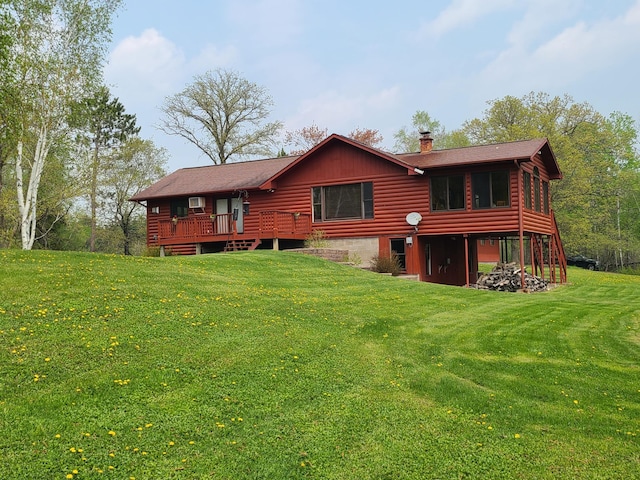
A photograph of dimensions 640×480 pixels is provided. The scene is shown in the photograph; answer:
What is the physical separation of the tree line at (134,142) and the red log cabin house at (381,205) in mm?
5900

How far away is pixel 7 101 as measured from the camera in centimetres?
1809

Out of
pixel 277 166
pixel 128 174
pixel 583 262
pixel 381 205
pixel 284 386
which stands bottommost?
pixel 284 386

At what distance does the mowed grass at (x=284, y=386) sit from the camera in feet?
15.4

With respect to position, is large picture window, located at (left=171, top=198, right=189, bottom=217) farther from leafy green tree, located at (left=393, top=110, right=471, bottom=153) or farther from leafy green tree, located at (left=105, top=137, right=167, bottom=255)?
leafy green tree, located at (left=393, top=110, right=471, bottom=153)

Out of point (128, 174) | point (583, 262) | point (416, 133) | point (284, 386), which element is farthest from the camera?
point (416, 133)

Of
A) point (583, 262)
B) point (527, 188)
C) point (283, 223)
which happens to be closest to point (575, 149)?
point (583, 262)

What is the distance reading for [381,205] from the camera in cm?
2194

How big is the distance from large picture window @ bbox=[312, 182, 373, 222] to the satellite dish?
1763mm

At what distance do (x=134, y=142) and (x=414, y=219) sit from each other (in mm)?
26033

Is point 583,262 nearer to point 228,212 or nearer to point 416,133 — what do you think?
point 416,133

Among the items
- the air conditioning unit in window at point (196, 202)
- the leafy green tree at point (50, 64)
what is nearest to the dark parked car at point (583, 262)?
the air conditioning unit in window at point (196, 202)

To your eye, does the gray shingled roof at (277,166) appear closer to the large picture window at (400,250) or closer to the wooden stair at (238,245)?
the wooden stair at (238,245)

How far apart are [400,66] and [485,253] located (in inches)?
729

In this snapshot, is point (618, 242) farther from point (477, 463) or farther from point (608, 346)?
point (477, 463)
